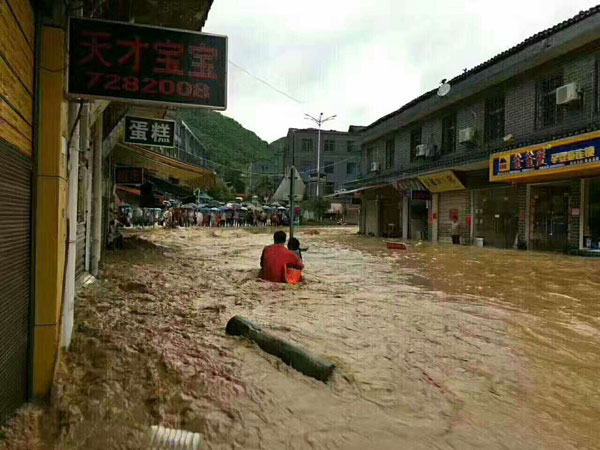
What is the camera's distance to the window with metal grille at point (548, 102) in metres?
15.9

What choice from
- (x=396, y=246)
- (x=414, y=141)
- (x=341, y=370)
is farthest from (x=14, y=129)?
(x=414, y=141)

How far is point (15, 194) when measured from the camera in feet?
9.65

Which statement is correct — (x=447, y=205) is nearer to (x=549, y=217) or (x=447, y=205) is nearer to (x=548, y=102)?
(x=549, y=217)

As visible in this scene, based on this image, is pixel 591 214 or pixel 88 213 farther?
pixel 591 214

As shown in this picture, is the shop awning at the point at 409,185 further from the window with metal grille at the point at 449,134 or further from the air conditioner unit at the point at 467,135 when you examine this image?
the air conditioner unit at the point at 467,135

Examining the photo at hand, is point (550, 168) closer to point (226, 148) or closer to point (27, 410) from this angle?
point (27, 410)

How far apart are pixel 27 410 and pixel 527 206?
1732 centimetres

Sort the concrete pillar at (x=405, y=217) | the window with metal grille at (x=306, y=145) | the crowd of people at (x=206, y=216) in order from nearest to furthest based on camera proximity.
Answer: the concrete pillar at (x=405, y=217)
the crowd of people at (x=206, y=216)
the window with metal grille at (x=306, y=145)

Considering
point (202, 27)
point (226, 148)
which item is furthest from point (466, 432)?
point (226, 148)

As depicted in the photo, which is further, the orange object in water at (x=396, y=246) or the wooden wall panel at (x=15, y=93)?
the orange object in water at (x=396, y=246)

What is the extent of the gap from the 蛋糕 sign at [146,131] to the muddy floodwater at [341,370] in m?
3.94

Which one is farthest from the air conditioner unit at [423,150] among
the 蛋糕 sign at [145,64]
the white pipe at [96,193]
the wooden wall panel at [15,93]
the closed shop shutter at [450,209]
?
the wooden wall panel at [15,93]

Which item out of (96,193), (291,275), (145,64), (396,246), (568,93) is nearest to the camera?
(145,64)

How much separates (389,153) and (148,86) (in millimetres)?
26814
